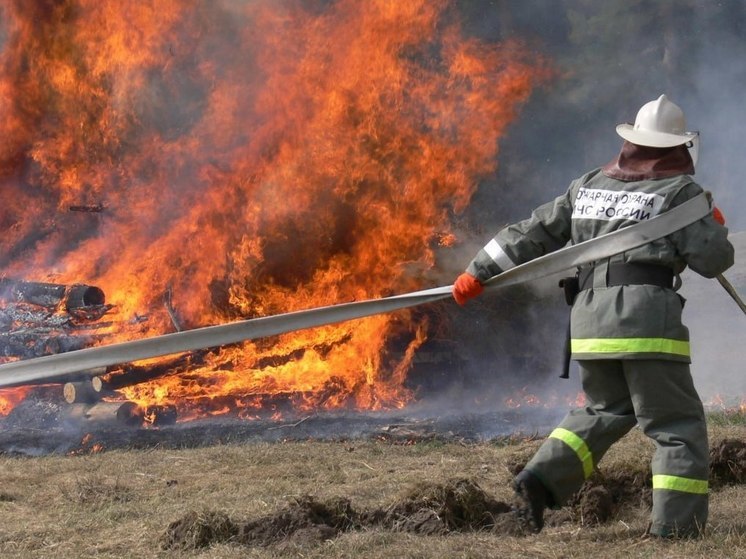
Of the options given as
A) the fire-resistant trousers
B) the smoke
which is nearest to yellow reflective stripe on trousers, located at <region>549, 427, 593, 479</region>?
the fire-resistant trousers

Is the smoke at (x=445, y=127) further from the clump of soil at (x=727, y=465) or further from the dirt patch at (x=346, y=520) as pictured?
the dirt patch at (x=346, y=520)

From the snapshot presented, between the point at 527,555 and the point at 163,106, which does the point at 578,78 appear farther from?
the point at 527,555

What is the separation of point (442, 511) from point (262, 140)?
676 cm

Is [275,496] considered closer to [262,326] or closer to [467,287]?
[262,326]

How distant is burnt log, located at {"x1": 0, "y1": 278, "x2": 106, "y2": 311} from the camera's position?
852cm

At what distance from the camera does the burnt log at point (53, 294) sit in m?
8.52

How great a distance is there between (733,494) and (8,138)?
30.6 ft

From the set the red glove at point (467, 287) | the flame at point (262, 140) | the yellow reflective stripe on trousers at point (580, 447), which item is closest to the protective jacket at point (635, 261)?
the red glove at point (467, 287)

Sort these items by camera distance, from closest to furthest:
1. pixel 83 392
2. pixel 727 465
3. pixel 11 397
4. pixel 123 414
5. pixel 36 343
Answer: pixel 727 465 → pixel 123 414 → pixel 83 392 → pixel 36 343 → pixel 11 397

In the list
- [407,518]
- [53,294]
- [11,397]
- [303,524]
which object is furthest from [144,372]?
[407,518]

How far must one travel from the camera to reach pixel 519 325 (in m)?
9.97

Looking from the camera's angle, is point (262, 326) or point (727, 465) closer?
point (262, 326)

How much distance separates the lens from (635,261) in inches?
145

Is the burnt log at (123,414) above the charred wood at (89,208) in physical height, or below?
below
